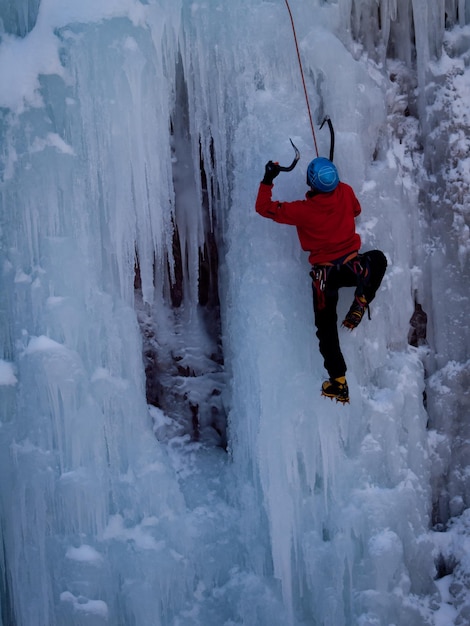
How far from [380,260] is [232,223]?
948mm

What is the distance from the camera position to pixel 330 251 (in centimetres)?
409

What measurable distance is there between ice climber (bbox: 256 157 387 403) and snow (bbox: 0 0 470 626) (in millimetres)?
333

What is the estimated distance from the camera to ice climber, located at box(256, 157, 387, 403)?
397cm

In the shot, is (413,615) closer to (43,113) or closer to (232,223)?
(232,223)

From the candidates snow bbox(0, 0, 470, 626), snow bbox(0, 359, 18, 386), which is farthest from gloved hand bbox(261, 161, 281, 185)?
snow bbox(0, 359, 18, 386)

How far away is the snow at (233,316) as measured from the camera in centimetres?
435

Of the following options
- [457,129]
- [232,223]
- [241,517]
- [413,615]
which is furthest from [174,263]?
[413,615]

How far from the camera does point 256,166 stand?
14.8 ft

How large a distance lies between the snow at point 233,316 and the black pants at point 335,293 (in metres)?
0.31

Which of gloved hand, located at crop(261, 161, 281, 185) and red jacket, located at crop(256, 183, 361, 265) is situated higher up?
gloved hand, located at crop(261, 161, 281, 185)

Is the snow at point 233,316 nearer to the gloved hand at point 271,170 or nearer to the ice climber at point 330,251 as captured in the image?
the ice climber at point 330,251

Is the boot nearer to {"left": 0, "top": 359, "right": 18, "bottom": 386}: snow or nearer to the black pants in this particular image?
the black pants

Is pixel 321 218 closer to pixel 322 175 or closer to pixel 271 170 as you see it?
pixel 322 175

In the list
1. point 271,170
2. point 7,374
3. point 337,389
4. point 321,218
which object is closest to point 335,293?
point 321,218
